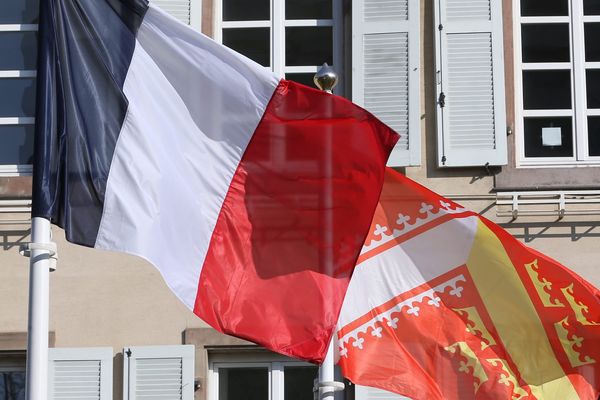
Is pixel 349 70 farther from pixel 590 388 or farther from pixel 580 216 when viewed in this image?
pixel 590 388

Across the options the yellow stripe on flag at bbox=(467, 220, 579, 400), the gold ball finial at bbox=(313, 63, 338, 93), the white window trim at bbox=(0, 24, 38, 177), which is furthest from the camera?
the white window trim at bbox=(0, 24, 38, 177)

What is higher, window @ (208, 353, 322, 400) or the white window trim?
the white window trim

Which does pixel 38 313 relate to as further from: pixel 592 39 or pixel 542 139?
pixel 592 39

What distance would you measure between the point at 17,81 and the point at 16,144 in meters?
0.45

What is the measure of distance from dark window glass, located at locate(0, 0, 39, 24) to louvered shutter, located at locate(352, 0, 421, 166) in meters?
2.09

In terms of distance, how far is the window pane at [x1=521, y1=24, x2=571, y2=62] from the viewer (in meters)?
10.3

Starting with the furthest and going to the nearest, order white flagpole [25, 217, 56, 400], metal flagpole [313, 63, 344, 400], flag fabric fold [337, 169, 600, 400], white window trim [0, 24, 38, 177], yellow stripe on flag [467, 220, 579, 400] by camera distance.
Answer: white window trim [0, 24, 38, 177], yellow stripe on flag [467, 220, 579, 400], flag fabric fold [337, 169, 600, 400], metal flagpole [313, 63, 344, 400], white flagpole [25, 217, 56, 400]

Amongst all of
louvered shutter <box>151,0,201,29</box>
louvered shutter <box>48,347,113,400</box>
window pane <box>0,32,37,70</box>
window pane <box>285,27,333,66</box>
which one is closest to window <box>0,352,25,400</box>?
louvered shutter <box>48,347,113,400</box>

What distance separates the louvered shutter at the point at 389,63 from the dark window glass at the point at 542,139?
2.66 ft

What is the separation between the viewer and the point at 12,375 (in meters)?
9.71

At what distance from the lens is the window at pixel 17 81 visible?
10.1 metres

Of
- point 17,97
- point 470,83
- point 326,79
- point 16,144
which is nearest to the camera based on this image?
point 326,79

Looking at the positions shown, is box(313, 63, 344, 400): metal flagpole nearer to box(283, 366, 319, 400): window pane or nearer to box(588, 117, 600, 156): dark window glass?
box(283, 366, 319, 400): window pane

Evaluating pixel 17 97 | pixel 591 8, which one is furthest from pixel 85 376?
pixel 591 8
